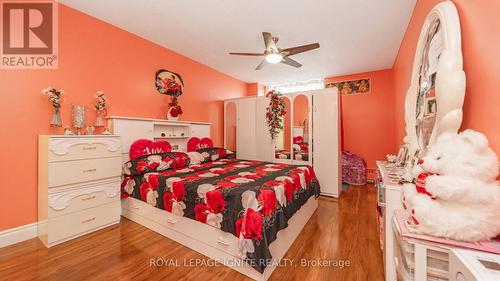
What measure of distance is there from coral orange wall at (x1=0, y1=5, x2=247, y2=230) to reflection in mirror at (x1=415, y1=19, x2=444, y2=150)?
3.44m

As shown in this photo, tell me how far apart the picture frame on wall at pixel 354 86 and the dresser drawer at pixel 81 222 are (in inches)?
201

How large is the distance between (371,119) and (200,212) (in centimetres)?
446

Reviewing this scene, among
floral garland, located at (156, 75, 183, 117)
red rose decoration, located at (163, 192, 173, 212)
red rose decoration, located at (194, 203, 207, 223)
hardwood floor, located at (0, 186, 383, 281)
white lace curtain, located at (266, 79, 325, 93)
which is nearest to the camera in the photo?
hardwood floor, located at (0, 186, 383, 281)

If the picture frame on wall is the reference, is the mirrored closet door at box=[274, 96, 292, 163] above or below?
below

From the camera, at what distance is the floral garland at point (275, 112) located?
161 inches

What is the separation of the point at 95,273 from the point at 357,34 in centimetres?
414

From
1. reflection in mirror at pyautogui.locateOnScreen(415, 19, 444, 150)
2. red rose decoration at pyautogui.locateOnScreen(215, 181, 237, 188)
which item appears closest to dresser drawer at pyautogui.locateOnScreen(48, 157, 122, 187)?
red rose decoration at pyautogui.locateOnScreen(215, 181, 237, 188)

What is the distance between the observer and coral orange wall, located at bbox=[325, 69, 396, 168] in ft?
14.4

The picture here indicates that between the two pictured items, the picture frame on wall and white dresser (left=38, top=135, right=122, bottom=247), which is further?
the picture frame on wall

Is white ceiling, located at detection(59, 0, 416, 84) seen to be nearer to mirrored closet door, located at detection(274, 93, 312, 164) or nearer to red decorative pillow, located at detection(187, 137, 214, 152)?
mirrored closet door, located at detection(274, 93, 312, 164)

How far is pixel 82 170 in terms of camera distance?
7.12ft

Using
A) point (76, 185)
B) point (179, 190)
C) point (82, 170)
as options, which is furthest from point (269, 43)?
point (76, 185)

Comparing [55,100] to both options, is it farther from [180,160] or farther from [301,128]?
[301,128]

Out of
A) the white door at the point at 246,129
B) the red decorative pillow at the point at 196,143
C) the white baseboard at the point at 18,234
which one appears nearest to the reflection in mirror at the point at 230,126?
the white door at the point at 246,129
